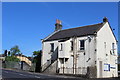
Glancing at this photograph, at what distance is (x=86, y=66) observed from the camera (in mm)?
31500

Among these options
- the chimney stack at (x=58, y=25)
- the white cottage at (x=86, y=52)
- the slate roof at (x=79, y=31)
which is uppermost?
the chimney stack at (x=58, y=25)

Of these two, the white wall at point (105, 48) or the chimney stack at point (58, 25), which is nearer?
the white wall at point (105, 48)

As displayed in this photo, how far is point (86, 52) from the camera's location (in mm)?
31984

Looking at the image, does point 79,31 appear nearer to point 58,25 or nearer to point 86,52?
point 86,52

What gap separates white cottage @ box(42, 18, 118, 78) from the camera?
102ft

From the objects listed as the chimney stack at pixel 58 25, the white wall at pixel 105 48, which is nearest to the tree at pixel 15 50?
the chimney stack at pixel 58 25

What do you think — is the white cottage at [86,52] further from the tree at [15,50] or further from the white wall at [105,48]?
the tree at [15,50]

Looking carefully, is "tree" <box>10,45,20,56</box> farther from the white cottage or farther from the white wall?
the white wall

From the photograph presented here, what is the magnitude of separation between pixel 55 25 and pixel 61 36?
5975mm

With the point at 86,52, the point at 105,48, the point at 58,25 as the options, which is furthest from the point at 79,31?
the point at 58,25

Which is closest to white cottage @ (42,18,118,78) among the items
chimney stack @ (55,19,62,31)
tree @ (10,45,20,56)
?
chimney stack @ (55,19,62,31)

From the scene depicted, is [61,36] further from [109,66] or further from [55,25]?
[109,66]

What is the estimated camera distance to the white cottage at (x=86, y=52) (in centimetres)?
3114

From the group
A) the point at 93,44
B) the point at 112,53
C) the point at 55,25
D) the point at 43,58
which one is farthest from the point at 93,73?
the point at 55,25
